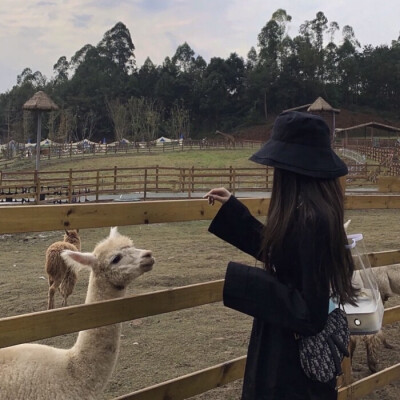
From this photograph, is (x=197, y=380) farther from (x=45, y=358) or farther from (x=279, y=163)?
(x=279, y=163)

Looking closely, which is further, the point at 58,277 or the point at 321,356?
the point at 58,277

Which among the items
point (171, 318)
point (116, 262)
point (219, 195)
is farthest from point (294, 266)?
point (171, 318)

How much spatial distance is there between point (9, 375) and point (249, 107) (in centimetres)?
8744

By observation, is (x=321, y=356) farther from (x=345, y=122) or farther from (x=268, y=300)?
(x=345, y=122)

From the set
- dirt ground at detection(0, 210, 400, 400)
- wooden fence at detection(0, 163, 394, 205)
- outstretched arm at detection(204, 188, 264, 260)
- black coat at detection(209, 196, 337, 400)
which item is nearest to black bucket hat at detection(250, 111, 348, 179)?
black coat at detection(209, 196, 337, 400)

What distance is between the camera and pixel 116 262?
104 inches

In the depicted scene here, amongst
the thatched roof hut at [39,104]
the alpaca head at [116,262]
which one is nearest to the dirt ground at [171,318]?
the alpaca head at [116,262]

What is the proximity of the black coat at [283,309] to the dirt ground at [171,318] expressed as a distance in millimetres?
2328

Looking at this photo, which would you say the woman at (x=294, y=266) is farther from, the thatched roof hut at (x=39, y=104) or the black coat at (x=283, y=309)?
the thatched roof hut at (x=39, y=104)

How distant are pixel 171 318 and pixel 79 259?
145 inches

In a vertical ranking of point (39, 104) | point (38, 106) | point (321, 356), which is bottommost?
point (321, 356)

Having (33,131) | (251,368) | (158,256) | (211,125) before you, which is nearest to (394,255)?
(251,368)

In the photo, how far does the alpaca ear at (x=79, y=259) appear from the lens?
2482 millimetres

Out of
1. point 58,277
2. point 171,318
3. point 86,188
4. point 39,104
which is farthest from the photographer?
point 39,104
